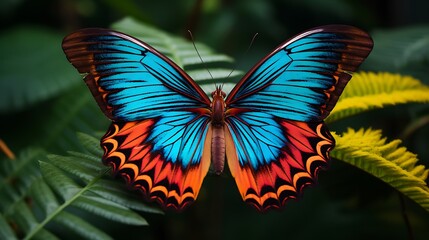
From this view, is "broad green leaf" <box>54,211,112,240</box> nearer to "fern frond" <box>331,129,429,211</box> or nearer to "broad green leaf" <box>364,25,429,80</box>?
"fern frond" <box>331,129,429,211</box>

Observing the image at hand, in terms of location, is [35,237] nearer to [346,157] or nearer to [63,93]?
[346,157]

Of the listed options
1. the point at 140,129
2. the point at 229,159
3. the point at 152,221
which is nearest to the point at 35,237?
the point at 140,129

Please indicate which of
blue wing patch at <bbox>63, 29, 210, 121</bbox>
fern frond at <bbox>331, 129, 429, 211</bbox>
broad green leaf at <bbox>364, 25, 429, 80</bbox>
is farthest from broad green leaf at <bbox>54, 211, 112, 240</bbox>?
broad green leaf at <bbox>364, 25, 429, 80</bbox>

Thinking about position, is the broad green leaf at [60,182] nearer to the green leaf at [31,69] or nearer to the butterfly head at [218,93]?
the butterfly head at [218,93]

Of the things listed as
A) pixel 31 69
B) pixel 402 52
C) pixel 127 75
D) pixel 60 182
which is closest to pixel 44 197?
pixel 60 182

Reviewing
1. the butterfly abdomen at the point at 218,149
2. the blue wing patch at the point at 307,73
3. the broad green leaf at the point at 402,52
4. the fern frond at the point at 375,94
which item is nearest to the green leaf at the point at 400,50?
the broad green leaf at the point at 402,52

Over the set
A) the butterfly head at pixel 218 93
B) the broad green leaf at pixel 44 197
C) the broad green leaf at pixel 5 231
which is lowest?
the broad green leaf at pixel 5 231

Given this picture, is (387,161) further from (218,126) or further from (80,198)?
(80,198)
